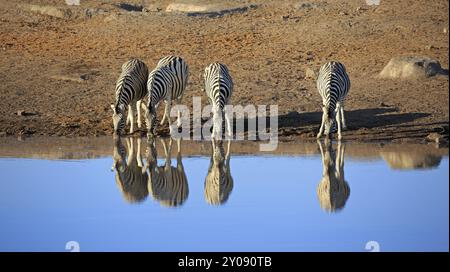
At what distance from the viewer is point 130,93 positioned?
17.9 m

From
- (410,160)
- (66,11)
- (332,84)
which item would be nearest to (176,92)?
(332,84)

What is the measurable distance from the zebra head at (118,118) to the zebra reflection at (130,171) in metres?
0.20

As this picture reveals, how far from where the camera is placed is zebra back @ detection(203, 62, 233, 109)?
17438 mm

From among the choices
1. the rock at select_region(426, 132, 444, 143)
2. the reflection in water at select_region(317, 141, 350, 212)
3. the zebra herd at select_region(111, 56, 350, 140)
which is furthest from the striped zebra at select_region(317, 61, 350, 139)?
the rock at select_region(426, 132, 444, 143)

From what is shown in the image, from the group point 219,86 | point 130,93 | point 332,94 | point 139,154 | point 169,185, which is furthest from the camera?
point 130,93

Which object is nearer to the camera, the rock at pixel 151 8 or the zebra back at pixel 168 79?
the zebra back at pixel 168 79

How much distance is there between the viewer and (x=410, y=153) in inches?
609

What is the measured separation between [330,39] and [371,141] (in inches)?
261

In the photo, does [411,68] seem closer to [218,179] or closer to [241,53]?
[241,53]

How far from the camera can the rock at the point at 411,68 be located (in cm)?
2012

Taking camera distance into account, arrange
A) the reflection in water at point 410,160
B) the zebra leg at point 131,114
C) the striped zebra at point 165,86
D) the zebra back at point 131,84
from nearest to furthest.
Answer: the reflection in water at point 410,160 < the striped zebra at point 165,86 < the zebra back at point 131,84 < the zebra leg at point 131,114

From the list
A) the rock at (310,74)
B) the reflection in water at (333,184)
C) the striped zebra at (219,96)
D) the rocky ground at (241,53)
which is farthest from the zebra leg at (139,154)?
the rock at (310,74)

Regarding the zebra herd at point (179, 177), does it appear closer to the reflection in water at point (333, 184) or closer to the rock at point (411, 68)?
the reflection in water at point (333, 184)

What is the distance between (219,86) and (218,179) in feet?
11.7
